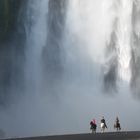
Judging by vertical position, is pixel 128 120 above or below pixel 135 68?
below

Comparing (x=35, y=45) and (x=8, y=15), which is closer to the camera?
(x=35, y=45)

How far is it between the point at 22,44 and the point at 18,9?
3659 mm

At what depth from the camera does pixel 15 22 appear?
2291 inches

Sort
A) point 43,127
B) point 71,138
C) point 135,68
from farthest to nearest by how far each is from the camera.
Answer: point 135,68 < point 43,127 < point 71,138

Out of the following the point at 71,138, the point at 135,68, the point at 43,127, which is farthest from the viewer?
the point at 135,68

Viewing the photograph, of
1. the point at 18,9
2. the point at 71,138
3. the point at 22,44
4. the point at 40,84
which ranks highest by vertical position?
the point at 18,9

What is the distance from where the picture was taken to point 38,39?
57.7 m

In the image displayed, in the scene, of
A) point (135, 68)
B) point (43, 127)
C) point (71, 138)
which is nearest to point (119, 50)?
point (135, 68)

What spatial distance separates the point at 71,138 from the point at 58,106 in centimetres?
1908

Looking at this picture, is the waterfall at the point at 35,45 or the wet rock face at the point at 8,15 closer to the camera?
the waterfall at the point at 35,45

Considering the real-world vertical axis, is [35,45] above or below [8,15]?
below

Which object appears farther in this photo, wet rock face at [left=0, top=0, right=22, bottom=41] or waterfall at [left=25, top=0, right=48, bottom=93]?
wet rock face at [left=0, top=0, right=22, bottom=41]

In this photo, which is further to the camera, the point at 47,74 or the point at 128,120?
the point at 47,74

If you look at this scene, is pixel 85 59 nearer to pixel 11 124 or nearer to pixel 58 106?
pixel 58 106
